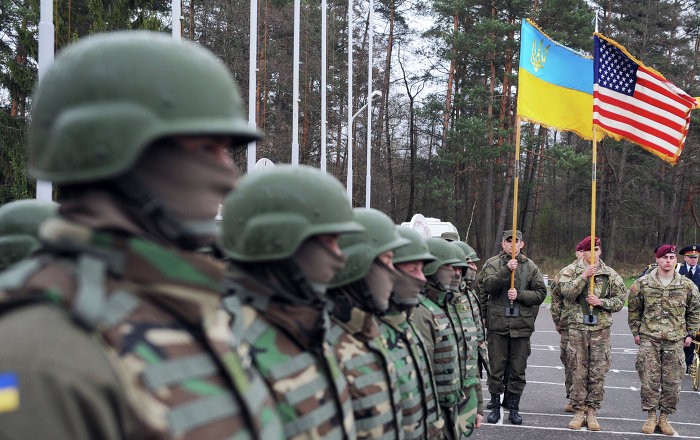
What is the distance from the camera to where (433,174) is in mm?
40656

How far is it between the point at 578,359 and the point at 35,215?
288 inches

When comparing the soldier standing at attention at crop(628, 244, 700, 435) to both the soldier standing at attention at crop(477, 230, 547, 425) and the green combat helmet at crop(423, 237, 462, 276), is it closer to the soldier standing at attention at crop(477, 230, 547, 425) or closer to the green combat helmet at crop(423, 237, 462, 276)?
the soldier standing at attention at crop(477, 230, 547, 425)

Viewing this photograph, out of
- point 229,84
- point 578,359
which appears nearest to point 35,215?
point 229,84

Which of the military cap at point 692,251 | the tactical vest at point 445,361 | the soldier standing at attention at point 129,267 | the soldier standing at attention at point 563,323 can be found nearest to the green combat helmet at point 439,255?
the tactical vest at point 445,361

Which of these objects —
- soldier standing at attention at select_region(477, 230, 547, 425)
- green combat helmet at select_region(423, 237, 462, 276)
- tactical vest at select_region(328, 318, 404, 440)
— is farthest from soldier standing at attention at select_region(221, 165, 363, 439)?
soldier standing at attention at select_region(477, 230, 547, 425)

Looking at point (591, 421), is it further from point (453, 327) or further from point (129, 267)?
point (129, 267)

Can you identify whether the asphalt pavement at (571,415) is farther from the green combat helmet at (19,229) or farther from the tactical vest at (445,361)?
the green combat helmet at (19,229)

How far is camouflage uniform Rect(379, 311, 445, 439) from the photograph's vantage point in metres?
3.65

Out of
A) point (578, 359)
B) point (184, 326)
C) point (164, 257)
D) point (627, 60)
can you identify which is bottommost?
point (578, 359)

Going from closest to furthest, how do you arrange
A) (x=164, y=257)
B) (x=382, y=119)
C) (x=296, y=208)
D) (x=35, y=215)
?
(x=164, y=257)
(x=296, y=208)
(x=35, y=215)
(x=382, y=119)

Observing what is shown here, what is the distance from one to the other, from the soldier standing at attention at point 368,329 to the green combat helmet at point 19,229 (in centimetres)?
127

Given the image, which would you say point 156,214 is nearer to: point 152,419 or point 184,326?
point 184,326

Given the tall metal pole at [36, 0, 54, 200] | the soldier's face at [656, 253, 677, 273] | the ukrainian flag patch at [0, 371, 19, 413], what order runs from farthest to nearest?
the soldier's face at [656, 253, 677, 273]
the tall metal pole at [36, 0, 54, 200]
the ukrainian flag patch at [0, 371, 19, 413]

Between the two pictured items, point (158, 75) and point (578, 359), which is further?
point (578, 359)
